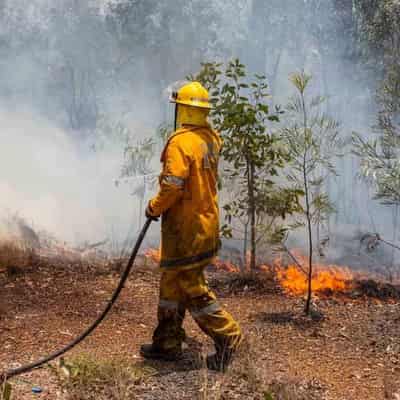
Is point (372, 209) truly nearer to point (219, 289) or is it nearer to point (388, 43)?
point (388, 43)

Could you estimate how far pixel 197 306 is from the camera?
418cm

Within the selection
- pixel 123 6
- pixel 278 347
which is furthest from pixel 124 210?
pixel 123 6

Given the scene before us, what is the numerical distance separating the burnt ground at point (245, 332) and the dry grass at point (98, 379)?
0.19ft

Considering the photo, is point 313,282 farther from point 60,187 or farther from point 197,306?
point 60,187

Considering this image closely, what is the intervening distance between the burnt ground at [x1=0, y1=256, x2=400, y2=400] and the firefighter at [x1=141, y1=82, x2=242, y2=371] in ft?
0.90

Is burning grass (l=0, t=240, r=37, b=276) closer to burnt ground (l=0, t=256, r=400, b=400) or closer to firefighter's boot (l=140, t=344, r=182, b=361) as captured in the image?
burnt ground (l=0, t=256, r=400, b=400)

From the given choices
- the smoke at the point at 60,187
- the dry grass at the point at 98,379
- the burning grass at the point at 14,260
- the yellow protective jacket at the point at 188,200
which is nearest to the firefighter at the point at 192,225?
the yellow protective jacket at the point at 188,200

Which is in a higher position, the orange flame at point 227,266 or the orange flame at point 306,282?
the orange flame at point 306,282

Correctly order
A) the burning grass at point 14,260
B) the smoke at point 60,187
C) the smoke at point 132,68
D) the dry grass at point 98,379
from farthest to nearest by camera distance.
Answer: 1. the smoke at point 132,68
2. the smoke at point 60,187
3. the burning grass at point 14,260
4. the dry grass at point 98,379

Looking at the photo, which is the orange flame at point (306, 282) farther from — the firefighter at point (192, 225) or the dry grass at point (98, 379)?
the dry grass at point (98, 379)

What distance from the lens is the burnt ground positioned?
3961 mm

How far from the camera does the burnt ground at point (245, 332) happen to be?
3.96m

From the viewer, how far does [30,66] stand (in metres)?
29.0

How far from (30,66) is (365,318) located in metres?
26.1
